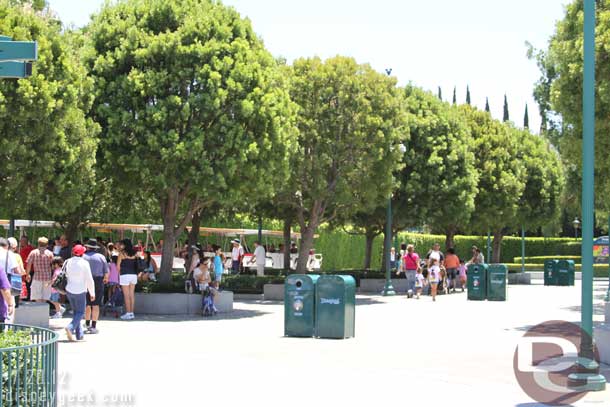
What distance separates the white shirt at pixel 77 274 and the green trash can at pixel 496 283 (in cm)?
1611

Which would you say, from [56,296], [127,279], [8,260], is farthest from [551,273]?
[8,260]

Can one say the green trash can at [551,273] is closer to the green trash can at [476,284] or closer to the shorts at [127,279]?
the green trash can at [476,284]

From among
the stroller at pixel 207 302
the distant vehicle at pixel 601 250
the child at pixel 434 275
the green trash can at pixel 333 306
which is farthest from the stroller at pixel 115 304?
the distant vehicle at pixel 601 250

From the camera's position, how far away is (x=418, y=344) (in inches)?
644

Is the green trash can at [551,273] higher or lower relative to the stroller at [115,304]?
higher

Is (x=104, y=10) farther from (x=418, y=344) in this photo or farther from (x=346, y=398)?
(x=346, y=398)

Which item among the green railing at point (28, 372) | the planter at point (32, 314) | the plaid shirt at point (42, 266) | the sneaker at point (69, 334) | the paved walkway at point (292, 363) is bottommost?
the paved walkway at point (292, 363)

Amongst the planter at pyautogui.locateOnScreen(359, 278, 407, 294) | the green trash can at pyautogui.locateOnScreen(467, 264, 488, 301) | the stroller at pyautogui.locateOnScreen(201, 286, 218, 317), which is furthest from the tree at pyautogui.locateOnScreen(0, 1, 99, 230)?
the planter at pyautogui.locateOnScreen(359, 278, 407, 294)

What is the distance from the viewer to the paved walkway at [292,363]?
34.6ft

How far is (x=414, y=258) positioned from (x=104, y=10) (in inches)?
489

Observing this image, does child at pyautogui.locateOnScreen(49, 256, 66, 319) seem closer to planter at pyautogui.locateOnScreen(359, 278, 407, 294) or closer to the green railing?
the green railing

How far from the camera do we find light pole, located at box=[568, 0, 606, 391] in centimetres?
1152

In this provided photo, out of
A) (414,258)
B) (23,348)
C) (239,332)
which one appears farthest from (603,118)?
(23,348)

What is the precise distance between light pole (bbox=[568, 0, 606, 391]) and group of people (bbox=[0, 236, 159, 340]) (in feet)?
23.3
